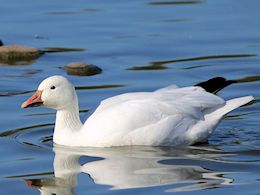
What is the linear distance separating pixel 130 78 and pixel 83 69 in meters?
0.78

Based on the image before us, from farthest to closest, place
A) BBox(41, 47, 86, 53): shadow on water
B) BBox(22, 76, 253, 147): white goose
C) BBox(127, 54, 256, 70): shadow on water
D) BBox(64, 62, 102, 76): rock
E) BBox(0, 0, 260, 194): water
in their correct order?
BBox(41, 47, 86, 53): shadow on water, BBox(127, 54, 256, 70): shadow on water, BBox(64, 62, 102, 76): rock, BBox(22, 76, 253, 147): white goose, BBox(0, 0, 260, 194): water

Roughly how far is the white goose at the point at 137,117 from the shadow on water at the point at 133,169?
14cm

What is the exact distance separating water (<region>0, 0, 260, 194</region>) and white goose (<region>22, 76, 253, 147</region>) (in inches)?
6.3

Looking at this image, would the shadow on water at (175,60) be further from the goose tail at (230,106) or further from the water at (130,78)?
the goose tail at (230,106)

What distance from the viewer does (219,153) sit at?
38.6ft

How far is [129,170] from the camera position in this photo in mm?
11047

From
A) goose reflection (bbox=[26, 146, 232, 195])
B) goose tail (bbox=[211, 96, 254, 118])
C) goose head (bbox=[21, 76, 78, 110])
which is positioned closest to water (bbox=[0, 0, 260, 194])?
goose reflection (bbox=[26, 146, 232, 195])

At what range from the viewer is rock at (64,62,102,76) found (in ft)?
50.1

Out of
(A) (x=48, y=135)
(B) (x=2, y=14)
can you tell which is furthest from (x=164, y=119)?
(B) (x=2, y=14)

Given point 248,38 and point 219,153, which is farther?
point 248,38

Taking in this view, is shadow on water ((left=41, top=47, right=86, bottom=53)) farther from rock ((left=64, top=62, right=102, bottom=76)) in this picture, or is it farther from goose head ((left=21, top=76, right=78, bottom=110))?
goose head ((left=21, top=76, right=78, bottom=110))

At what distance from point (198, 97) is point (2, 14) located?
6623 mm

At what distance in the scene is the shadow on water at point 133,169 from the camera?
10.5 meters

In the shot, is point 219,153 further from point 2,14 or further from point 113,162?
point 2,14
